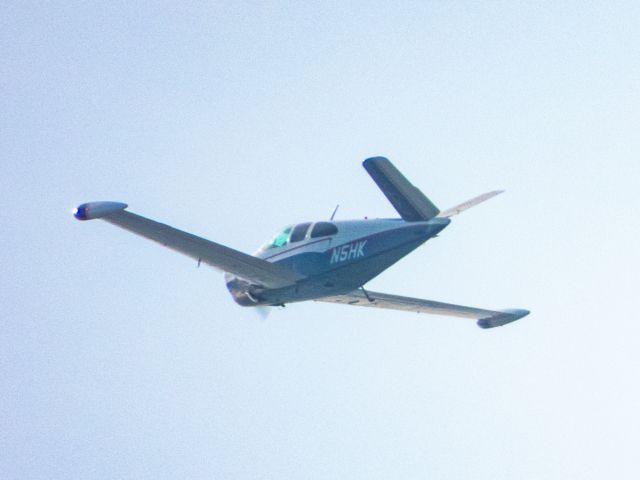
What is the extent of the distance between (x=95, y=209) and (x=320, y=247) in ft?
30.2

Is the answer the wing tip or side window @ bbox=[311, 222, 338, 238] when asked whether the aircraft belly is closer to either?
side window @ bbox=[311, 222, 338, 238]

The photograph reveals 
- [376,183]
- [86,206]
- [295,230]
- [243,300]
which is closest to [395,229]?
[376,183]

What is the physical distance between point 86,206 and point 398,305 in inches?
661

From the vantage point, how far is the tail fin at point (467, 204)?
3947 centimetres

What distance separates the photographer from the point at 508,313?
4956 centimetres

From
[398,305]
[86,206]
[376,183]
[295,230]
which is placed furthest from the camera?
[398,305]

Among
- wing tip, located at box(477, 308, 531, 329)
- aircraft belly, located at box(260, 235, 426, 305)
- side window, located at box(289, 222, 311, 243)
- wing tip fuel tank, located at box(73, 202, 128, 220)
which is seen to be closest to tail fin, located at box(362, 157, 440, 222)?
aircraft belly, located at box(260, 235, 426, 305)

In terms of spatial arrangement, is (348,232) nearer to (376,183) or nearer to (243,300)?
(376,183)

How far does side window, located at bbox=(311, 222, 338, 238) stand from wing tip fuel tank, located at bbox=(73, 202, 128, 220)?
27.5 ft

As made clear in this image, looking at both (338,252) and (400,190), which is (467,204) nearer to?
(400,190)

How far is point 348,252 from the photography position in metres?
40.7

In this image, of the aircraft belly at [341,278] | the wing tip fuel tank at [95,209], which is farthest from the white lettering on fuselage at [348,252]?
the wing tip fuel tank at [95,209]

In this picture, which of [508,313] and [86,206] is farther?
[508,313]

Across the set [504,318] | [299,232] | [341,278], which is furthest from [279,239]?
[504,318]
